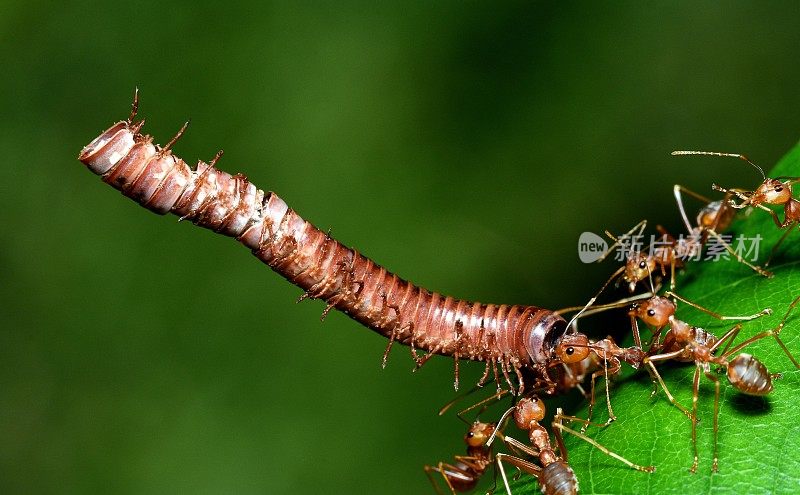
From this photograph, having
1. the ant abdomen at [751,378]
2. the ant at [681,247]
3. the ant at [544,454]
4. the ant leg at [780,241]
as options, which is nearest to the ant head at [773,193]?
the ant leg at [780,241]

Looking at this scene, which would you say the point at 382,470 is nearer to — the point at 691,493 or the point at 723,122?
the point at 691,493

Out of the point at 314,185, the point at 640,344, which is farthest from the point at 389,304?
the point at 314,185

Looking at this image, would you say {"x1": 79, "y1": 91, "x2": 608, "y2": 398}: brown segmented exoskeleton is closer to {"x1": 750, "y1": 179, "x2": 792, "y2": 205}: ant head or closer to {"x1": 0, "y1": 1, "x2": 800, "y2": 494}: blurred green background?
{"x1": 750, "y1": 179, "x2": 792, "y2": 205}: ant head

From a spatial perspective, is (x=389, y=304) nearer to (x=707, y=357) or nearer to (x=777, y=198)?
(x=707, y=357)

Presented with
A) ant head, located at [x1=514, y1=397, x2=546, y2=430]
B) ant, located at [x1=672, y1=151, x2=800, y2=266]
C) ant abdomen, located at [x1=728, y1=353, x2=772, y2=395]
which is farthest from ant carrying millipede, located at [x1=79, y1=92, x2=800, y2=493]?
ant, located at [x1=672, y1=151, x2=800, y2=266]

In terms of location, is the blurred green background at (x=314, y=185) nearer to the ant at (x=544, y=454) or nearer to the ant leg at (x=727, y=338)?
the ant at (x=544, y=454)

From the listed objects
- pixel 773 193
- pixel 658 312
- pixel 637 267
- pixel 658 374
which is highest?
pixel 773 193
